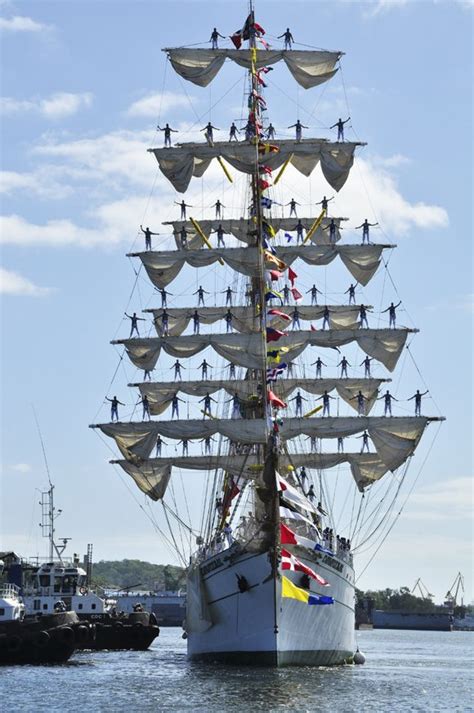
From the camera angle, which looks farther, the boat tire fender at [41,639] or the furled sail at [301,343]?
the furled sail at [301,343]

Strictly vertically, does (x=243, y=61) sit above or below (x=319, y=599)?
above

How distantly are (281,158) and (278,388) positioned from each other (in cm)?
1444

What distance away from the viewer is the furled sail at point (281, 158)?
8819 cm

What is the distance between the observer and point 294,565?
62406 mm

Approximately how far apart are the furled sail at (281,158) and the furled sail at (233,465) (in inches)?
692

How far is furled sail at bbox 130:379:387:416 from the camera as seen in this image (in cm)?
8644

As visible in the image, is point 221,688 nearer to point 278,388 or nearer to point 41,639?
point 41,639

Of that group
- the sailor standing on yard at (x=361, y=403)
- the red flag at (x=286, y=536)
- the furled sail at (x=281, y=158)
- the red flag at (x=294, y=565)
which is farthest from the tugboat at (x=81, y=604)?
the red flag at (x=286, y=536)

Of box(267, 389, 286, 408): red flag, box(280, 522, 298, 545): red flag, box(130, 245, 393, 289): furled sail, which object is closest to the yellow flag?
box(280, 522, 298, 545): red flag

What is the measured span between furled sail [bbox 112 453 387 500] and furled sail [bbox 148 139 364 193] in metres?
17.6

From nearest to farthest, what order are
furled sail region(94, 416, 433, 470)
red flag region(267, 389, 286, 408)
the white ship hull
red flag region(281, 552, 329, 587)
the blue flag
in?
red flag region(281, 552, 329, 587) → the white ship hull → the blue flag → red flag region(267, 389, 286, 408) → furled sail region(94, 416, 433, 470)

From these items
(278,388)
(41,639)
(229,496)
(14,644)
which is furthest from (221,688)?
(278,388)

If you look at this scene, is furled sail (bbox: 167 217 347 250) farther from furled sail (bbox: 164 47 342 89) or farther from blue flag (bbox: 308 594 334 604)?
blue flag (bbox: 308 594 334 604)

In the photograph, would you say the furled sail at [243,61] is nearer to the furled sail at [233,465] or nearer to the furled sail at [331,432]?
the furled sail at [331,432]
